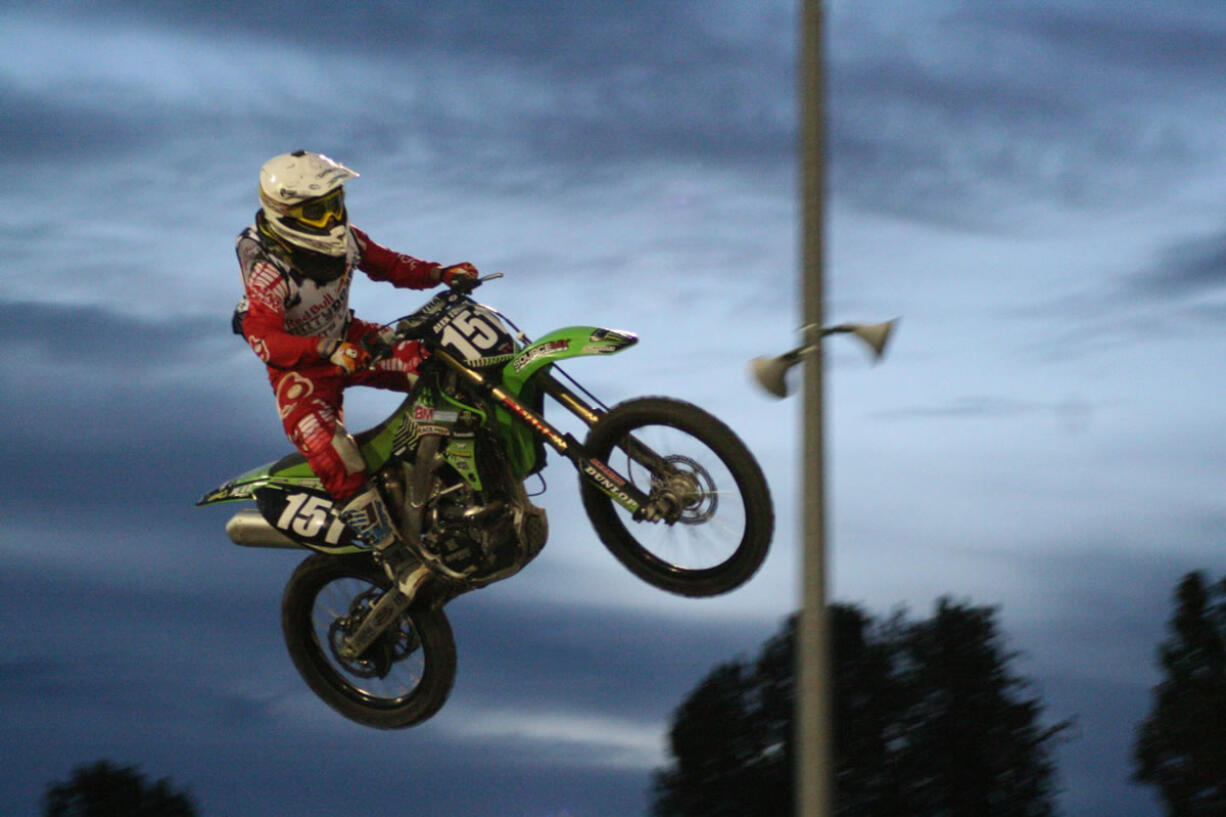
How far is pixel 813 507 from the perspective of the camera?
1120cm

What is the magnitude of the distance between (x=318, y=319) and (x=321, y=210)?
86cm

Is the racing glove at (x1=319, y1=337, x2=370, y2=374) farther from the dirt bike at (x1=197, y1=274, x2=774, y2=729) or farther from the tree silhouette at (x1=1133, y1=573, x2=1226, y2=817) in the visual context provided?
the tree silhouette at (x1=1133, y1=573, x2=1226, y2=817)

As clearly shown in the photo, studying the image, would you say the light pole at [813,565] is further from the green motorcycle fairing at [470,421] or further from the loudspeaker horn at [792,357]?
the green motorcycle fairing at [470,421]

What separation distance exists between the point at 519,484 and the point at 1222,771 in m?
23.2

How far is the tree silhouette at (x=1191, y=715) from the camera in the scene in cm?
3100

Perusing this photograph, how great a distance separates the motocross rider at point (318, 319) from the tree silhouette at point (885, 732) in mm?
24486

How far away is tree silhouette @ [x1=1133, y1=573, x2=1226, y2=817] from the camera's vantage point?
102 ft

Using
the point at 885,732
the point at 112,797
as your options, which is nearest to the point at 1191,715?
the point at 885,732

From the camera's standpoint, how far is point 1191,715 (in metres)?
31.7

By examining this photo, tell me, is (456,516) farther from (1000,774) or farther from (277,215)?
(1000,774)

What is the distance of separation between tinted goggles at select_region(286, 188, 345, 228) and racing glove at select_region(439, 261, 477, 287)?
95 centimetres

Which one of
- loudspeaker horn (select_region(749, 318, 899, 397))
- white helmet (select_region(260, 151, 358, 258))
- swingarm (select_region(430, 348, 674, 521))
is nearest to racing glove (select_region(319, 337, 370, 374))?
swingarm (select_region(430, 348, 674, 521))

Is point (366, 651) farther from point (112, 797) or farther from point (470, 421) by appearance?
point (112, 797)

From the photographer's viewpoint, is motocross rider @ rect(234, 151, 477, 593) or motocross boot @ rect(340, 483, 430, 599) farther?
motocross boot @ rect(340, 483, 430, 599)
